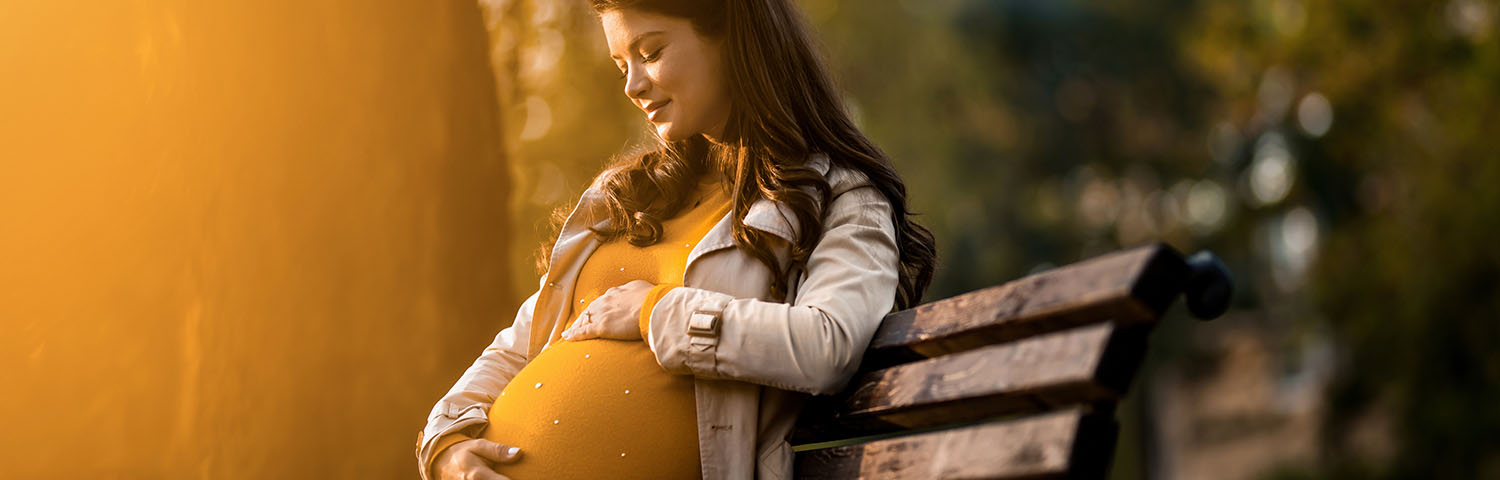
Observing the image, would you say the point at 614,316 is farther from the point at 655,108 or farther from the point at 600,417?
the point at 655,108

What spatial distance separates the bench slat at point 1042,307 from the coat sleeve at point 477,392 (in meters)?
0.71

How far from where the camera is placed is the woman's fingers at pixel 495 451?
2477mm

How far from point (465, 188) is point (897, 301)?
6.89ft

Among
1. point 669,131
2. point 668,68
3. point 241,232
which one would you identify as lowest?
point 241,232

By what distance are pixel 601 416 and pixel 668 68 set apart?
0.61 metres

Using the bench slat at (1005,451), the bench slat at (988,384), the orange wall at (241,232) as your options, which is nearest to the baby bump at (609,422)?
the bench slat at (988,384)

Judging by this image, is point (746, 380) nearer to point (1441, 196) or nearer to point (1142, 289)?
point (1142, 289)

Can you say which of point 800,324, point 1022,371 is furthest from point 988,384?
point 800,324

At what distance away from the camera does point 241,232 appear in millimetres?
3988

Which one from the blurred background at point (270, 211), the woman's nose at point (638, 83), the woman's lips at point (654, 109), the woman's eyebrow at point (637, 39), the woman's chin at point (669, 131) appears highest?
the woman's eyebrow at point (637, 39)

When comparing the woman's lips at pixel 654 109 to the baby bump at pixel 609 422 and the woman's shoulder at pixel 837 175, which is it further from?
the baby bump at pixel 609 422

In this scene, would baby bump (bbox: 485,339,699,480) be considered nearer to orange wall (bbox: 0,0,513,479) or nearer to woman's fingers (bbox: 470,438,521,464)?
woman's fingers (bbox: 470,438,521,464)

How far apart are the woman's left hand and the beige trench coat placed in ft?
0.31

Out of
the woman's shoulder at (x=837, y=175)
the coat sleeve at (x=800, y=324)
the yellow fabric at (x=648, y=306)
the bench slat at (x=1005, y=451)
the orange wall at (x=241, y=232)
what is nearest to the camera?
the bench slat at (x=1005, y=451)
